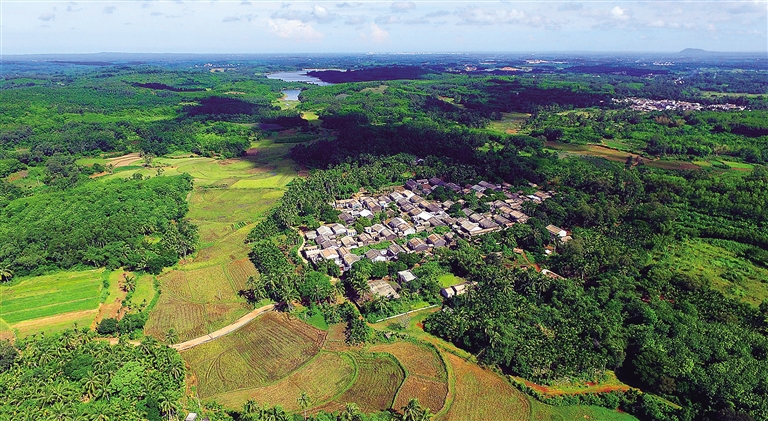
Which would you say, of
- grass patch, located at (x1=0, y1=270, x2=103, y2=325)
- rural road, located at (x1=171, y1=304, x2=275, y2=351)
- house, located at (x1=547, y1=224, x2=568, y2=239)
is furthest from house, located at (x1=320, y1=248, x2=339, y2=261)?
house, located at (x1=547, y1=224, x2=568, y2=239)

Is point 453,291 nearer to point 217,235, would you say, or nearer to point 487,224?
point 487,224

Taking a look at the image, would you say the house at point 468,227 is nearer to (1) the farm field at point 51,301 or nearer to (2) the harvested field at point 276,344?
(2) the harvested field at point 276,344

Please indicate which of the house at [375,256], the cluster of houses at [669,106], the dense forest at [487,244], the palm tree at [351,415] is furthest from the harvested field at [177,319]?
the cluster of houses at [669,106]

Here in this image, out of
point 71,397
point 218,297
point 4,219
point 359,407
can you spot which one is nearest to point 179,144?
point 4,219

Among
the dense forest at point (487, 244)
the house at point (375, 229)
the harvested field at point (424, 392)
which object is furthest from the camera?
the house at point (375, 229)

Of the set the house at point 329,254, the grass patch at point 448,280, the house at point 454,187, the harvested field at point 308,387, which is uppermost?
the house at point 454,187

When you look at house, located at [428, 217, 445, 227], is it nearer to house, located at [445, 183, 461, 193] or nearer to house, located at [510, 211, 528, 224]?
house, located at [510, 211, 528, 224]

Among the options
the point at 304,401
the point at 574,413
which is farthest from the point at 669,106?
the point at 304,401

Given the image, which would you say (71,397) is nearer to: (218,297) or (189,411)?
(189,411)
